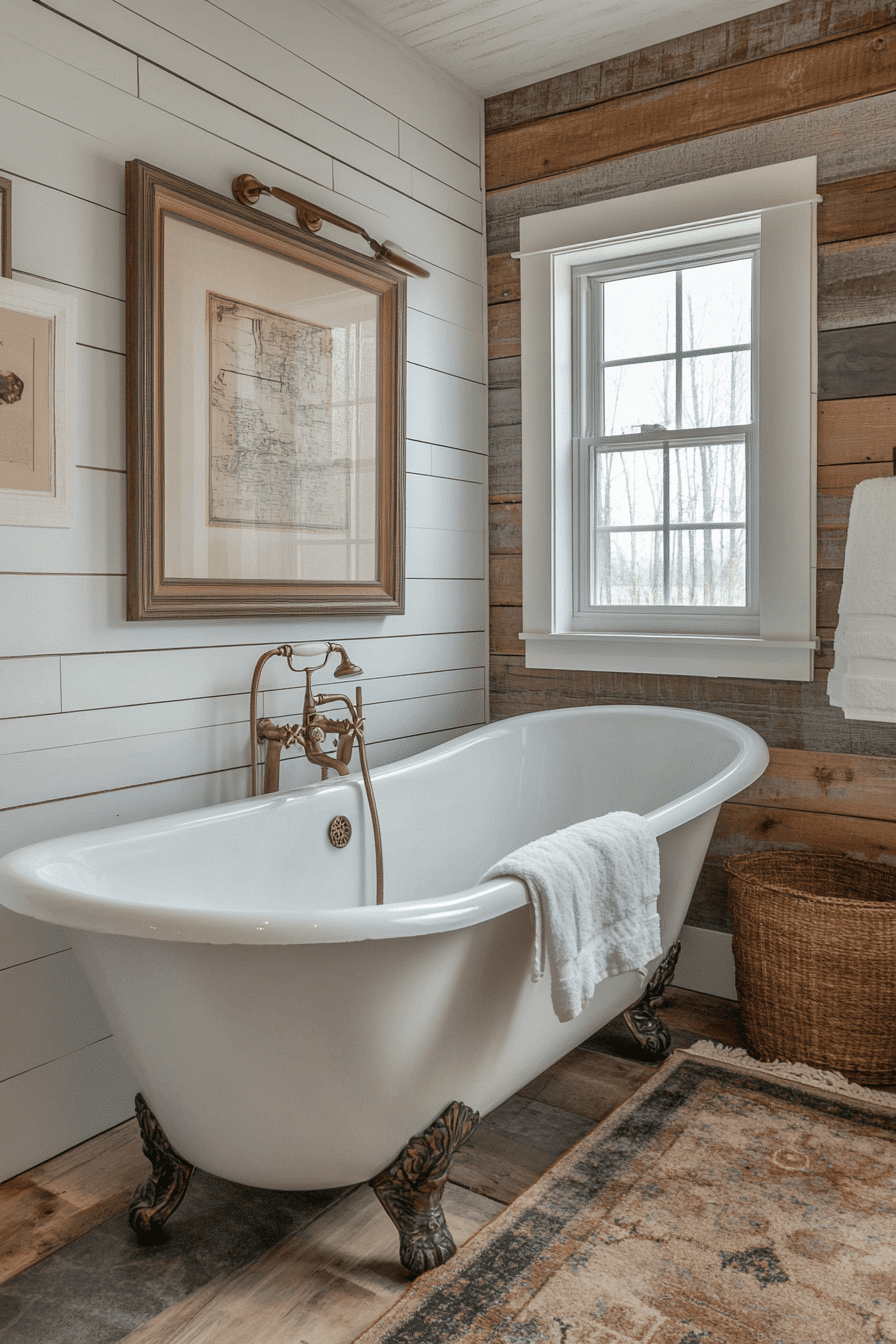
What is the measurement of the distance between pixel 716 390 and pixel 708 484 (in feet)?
0.83

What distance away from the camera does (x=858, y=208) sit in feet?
7.97

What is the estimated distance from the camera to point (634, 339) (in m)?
2.89

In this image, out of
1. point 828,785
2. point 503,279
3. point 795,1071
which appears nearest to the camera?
point 795,1071

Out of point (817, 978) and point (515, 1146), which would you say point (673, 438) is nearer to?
point (817, 978)

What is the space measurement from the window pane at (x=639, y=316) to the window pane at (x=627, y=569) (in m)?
0.52

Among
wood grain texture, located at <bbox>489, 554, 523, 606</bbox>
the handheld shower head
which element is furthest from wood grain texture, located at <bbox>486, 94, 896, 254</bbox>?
the handheld shower head

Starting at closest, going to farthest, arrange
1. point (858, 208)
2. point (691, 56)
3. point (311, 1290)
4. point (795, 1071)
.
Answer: point (311, 1290), point (795, 1071), point (858, 208), point (691, 56)

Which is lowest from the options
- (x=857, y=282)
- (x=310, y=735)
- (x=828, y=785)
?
(x=828, y=785)

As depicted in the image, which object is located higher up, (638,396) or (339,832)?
(638,396)

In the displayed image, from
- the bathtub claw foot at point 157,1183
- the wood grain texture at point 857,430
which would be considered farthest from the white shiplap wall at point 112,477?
the wood grain texture at point 857,430

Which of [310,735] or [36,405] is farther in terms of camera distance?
[310,735]

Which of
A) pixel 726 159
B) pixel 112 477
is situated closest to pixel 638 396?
pixel 726 159

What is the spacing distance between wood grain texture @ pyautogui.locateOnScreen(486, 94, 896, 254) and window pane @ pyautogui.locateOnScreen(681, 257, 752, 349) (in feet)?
0.78

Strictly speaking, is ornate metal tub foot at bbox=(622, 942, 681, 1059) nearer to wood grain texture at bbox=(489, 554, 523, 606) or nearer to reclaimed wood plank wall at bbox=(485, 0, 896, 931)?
reclaimed wood plank wall at bbox=(485, 0, 896, 931)
